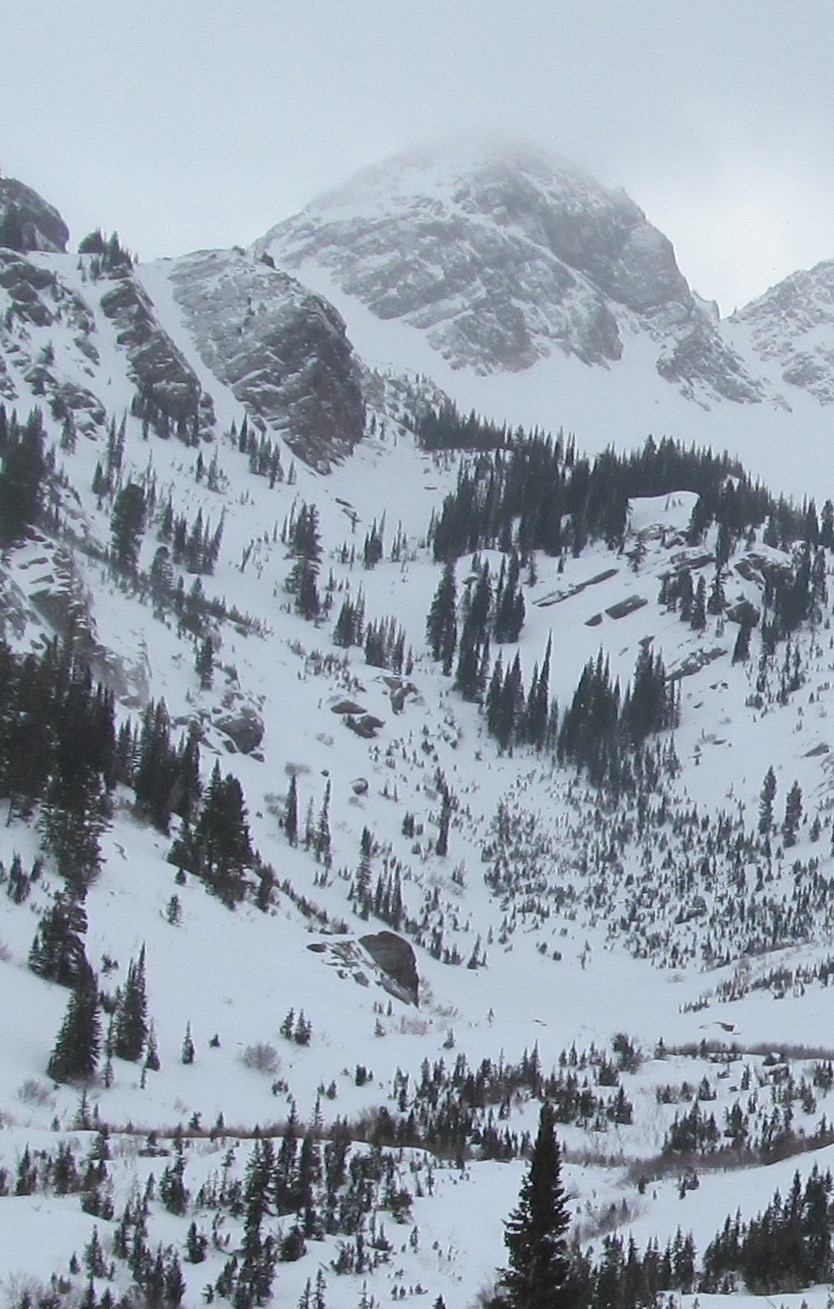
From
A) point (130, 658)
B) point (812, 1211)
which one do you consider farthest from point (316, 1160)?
point (130, 658)

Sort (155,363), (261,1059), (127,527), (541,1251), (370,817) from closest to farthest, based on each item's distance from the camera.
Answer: (541,1251), (261,1059), (370,817), (127,527), (155,363)

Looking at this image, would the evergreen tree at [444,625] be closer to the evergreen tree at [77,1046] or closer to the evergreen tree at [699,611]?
the evergreen tree at [699,611]

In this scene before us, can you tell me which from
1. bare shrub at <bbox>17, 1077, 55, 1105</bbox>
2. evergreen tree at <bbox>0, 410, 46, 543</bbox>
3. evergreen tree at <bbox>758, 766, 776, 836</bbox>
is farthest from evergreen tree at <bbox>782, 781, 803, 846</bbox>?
bare shrub at <bbox>17, 1077, 55, 1105</bbox>

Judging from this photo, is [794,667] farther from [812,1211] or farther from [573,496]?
[812,1211]

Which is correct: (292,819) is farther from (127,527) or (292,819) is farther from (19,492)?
(127,527)

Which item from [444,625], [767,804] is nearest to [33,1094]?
[767,804]

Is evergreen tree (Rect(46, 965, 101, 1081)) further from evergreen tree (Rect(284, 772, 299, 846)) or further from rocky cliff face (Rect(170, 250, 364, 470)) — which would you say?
rocky cliff face (Rect(170, 250, 364, 470))
